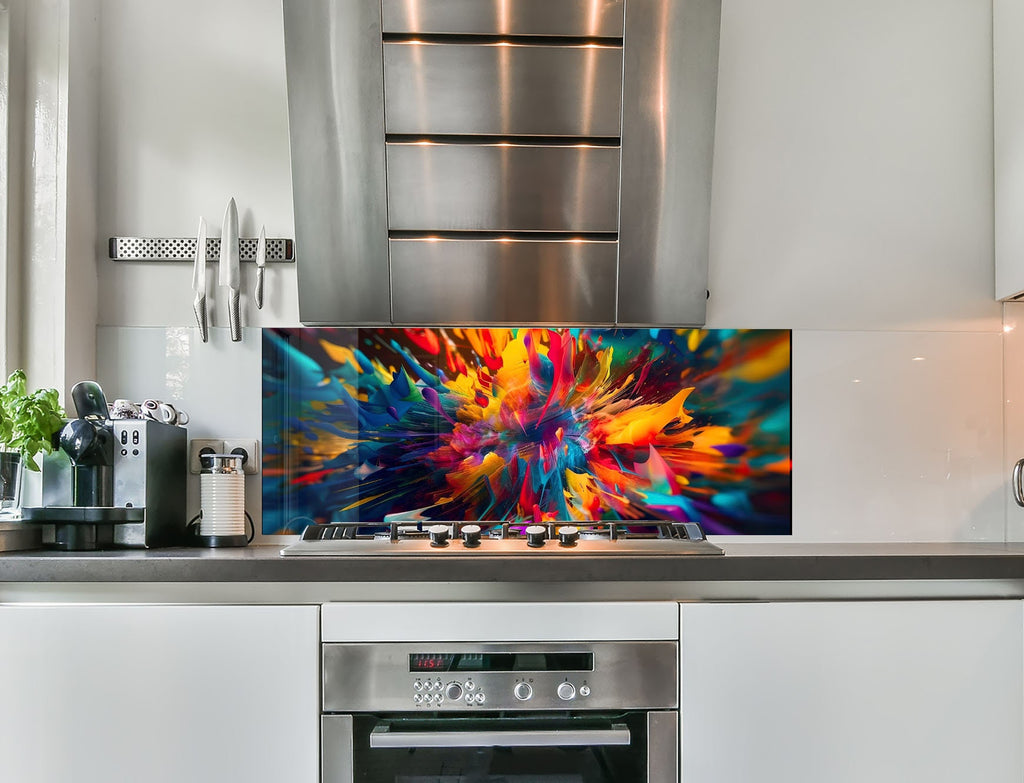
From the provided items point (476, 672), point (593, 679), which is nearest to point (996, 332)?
point (593, 679)

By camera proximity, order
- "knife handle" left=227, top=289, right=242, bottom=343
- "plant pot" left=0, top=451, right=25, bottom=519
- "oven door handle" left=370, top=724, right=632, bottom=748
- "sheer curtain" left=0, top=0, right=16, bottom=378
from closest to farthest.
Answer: "oven door handle" left=370, top=724, right=632, bottom=748 < "plant pot" left=0, top=451, right=25, bottom=519 < "sheer curtain" left=0, top=0, right=16, bottom=378 < "knife handle" left=227, top=289, right=242, bottom=343

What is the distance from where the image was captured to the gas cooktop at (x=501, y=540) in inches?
62.8

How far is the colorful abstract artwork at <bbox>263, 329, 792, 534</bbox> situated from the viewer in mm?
2057

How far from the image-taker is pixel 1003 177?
2062mm

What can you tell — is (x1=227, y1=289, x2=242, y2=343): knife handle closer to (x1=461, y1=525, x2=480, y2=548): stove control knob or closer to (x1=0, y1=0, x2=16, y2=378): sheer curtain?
(x1=0, y1=0, x2=16, y2=378): sheer curtain

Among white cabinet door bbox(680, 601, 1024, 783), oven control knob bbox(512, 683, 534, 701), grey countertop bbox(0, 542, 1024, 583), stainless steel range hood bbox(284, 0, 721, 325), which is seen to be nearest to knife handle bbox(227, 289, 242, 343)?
stainless steel range hood bbox(284, 0, 721, 325)

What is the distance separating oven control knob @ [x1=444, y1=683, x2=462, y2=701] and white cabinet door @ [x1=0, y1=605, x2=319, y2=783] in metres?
0.24

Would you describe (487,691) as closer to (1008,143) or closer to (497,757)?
(497,757)

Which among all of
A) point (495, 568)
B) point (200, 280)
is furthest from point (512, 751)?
point (200, 280)

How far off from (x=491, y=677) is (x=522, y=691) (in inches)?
2.4

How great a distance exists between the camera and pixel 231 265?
2.01 m

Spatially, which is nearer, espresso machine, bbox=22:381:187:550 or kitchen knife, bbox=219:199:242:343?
espresso machine, bbox=22:381:187:550

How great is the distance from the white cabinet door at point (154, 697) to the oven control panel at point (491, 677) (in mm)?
76

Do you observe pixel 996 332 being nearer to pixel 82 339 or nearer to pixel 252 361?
pixel 252 361
